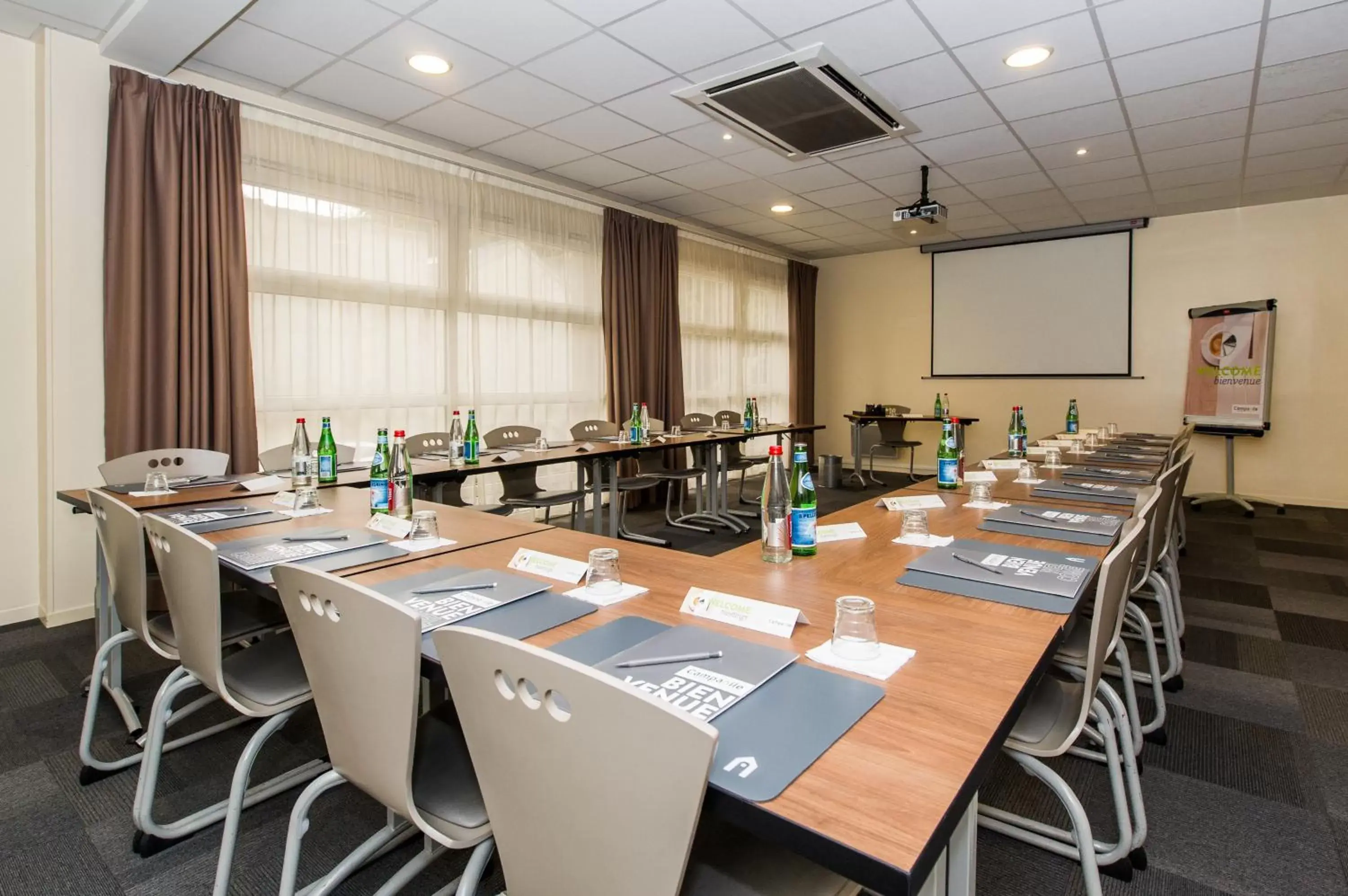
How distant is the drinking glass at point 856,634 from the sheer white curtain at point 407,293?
151 inches

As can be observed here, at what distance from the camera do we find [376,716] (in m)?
1.07

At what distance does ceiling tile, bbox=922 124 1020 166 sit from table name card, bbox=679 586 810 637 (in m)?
4.27

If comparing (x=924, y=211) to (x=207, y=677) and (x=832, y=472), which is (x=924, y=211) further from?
(x=207, y=677)

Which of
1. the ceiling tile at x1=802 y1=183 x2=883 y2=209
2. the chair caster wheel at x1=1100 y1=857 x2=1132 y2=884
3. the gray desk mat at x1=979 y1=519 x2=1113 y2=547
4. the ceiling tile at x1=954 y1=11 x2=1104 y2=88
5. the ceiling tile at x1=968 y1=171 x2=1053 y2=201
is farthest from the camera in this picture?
the ceiling tile at x1=802 y1=183 x2=883 y2=209

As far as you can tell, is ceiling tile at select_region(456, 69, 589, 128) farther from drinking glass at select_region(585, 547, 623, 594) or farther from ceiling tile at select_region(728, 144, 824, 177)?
drinking glass at select_region(585, 547, 623, 594)

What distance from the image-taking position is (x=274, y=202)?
13.1 ft

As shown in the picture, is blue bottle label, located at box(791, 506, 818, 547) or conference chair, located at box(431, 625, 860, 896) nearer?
conference chair, located at box(431, 625, 860, 896)

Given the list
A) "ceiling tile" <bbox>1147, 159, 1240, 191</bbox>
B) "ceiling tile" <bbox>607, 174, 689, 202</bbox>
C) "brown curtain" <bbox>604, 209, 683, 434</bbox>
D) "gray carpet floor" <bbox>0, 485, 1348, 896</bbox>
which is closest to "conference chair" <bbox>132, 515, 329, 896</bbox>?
"gray carpet floor" <bbox>0, 485, 1348, 896</bbox>

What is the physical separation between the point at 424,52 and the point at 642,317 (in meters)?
3.21

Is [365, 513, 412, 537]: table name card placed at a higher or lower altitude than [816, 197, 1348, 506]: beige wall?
lower

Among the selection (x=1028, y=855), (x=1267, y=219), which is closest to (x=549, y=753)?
(x=1028, y=855)

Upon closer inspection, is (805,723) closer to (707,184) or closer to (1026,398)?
(707,184)

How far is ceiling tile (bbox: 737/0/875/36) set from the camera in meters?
2.95

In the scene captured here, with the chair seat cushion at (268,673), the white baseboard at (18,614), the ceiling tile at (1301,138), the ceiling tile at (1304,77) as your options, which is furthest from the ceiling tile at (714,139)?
the white baseboard at (18,614)
